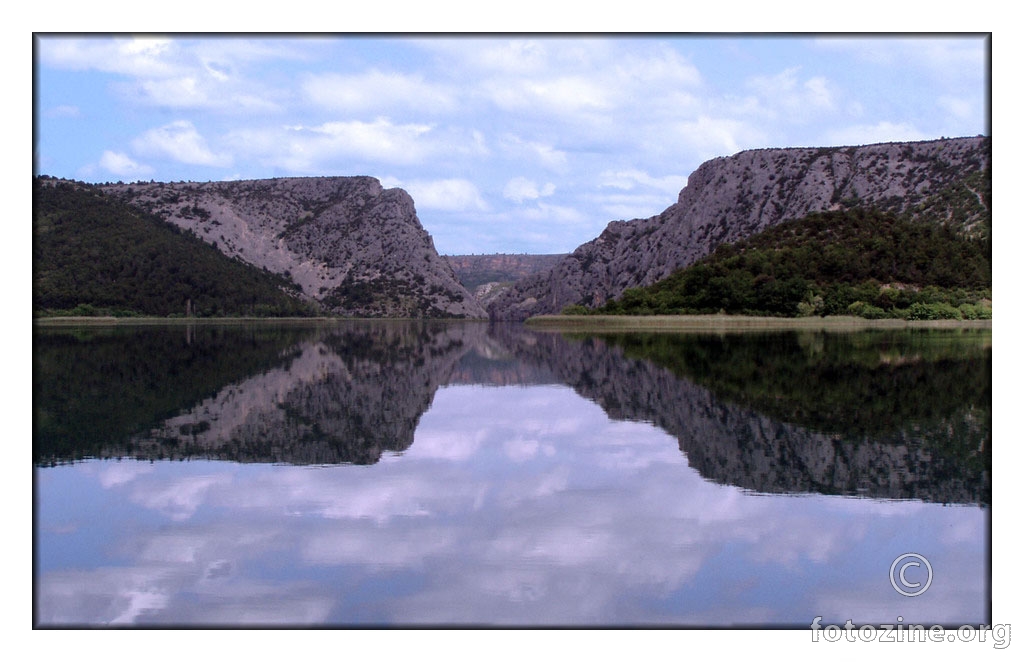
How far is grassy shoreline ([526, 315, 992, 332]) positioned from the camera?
72562mm

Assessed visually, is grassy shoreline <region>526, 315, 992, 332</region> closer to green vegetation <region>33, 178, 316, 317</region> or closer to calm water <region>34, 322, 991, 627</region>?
calm water <region>34, 322, 991, 627</region>

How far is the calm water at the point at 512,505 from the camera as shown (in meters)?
7.70

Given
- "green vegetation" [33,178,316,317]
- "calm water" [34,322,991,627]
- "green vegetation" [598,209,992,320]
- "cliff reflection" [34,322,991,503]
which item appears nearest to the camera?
"calm water" [34,322,991,627]

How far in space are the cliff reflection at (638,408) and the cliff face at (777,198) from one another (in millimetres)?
75075

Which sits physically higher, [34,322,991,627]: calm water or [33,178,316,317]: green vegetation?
[33,178,316,317]: green vegetation

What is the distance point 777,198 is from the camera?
131 meters

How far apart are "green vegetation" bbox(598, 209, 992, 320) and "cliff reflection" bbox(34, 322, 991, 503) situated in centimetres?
4558

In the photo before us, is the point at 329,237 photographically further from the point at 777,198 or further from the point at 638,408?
the point at 638,408

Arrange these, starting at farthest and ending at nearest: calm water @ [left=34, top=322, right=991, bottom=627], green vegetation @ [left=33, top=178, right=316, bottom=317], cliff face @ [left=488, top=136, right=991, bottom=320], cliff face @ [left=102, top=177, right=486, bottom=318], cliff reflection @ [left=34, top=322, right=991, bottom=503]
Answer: cliff face @ [left=102, top=177, right=486, bottom=318], cliff face @ [left=488, top=136, right=991, bottom=320], green vegetation @ [left=33, top=178, right=316, bottom=317], cliff reflection @ [left=34, top=322, right=991, bottom=503], calm water @ [left=34, top=322, right=991, bottom=627]

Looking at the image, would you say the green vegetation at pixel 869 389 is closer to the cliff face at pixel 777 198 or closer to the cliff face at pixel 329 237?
the cliff face at pixel 777 198

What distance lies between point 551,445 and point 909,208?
109m

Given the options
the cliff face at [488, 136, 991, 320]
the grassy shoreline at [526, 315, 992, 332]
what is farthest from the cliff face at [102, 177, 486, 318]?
the grassy shoreline at [526, 315, 992, 332]

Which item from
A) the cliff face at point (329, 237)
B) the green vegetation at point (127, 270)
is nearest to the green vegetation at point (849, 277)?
the green vegetation at point (127, 270)

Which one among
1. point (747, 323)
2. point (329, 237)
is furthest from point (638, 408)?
point (329, 237)
